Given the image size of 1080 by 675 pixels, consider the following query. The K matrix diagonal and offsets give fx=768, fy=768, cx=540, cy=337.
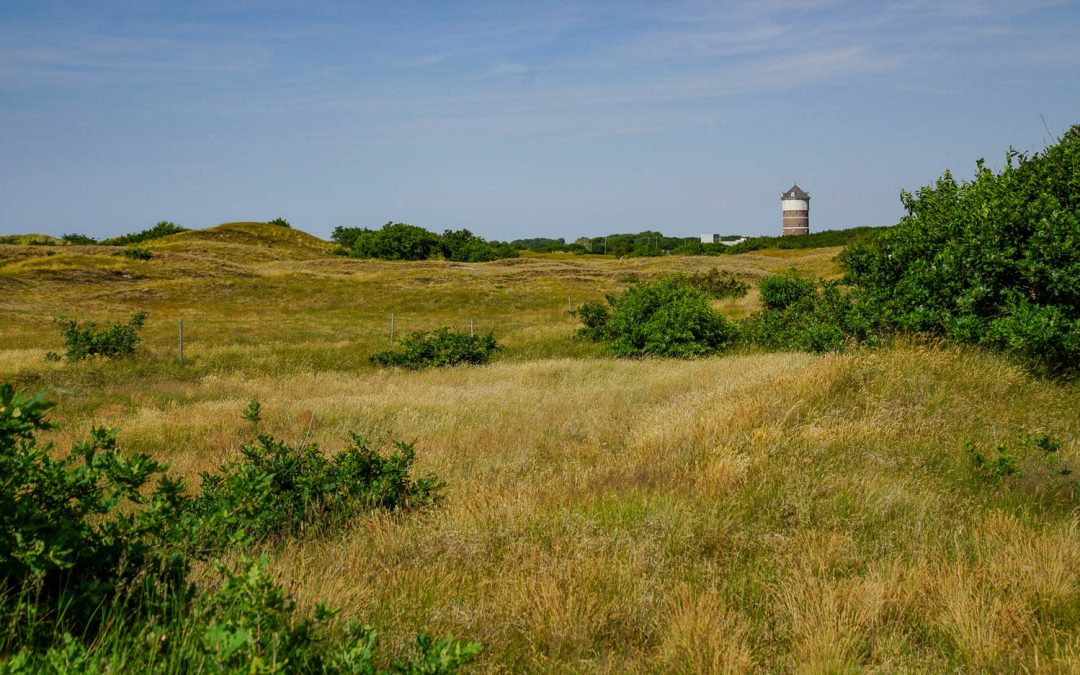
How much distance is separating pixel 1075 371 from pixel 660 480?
8.21 meters

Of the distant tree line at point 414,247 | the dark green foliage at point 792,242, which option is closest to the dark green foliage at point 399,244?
the distant tree line at point 414,247

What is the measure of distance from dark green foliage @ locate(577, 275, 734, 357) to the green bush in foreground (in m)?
19.4

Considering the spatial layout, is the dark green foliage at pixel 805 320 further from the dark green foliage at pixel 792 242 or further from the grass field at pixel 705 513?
the dark green foliage at pixel 792 242

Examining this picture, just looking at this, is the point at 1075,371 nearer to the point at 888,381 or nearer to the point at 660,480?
the point at 888,381

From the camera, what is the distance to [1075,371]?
11484mm

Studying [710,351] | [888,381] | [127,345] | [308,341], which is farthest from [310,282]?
[888,381]

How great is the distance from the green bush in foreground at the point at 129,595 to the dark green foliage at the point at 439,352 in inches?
747

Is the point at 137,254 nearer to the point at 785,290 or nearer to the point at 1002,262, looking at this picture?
the point at 785,290

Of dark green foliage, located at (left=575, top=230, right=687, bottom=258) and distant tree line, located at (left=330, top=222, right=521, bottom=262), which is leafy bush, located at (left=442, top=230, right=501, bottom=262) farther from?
dark green foliage, located at (left=575, top=230, right=687, bottom=258)

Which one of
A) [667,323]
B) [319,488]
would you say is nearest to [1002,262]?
[319,488]

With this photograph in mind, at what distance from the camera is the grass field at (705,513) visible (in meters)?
4.18

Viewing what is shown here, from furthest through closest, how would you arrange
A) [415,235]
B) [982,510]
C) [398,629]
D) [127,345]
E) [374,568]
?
1. [415,235]
2. [127,345]
3. [982,510]
4. [374,568]
5. [398,629]

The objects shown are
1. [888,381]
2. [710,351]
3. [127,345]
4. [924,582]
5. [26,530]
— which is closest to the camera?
[26,530]

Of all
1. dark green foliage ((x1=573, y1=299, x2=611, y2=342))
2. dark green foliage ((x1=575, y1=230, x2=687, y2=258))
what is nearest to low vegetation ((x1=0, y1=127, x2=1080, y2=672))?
dark green foliage ((x1=573, y1=299, x2=611, y2=342))
